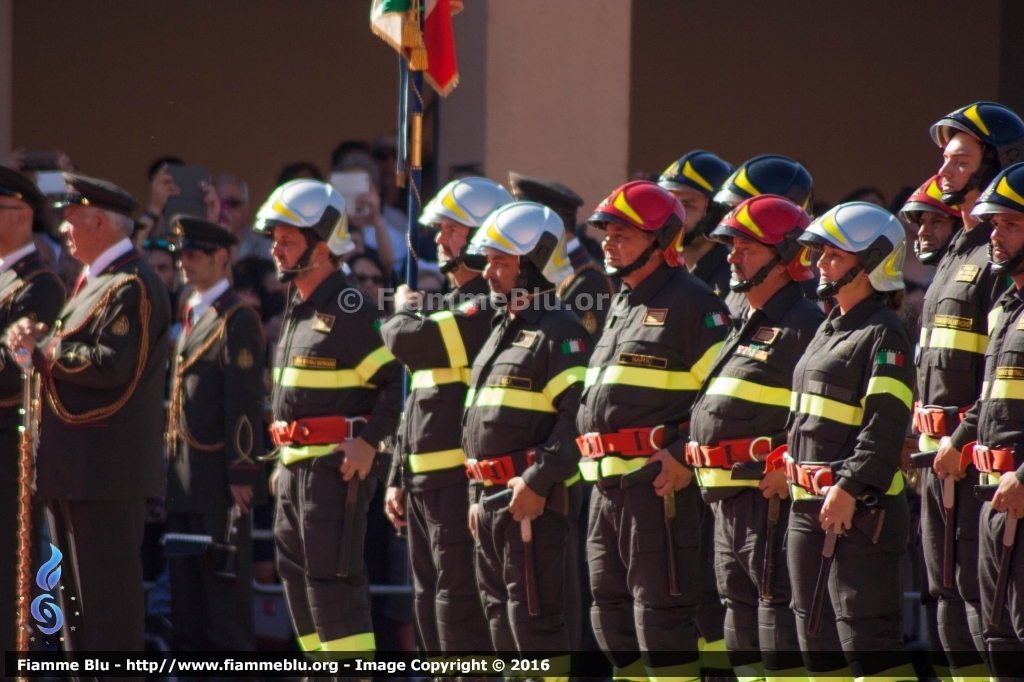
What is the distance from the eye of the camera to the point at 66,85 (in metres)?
14.2

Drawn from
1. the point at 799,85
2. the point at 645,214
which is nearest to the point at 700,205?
the point at 645,214

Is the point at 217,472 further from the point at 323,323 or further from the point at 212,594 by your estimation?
the point at 323,323

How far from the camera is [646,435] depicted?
7.06 meters

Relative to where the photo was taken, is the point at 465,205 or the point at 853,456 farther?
the point at 465,205

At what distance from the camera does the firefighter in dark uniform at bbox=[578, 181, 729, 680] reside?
697cm

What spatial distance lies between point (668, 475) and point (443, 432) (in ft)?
4.10

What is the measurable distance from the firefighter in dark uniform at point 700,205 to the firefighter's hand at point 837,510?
6.91ft

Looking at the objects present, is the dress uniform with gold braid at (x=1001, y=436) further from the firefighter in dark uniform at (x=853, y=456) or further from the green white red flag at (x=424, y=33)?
the green white red flag at (x=424, y=33)

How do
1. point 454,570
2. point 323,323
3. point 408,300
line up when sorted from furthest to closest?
point 323,323, point 408,300, point 454,570

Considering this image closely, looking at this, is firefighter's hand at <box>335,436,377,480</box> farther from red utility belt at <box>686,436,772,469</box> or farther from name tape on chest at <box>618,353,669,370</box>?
red utility belt at <box>686,436,772,469</box>

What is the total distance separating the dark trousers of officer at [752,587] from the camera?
6.72 meters

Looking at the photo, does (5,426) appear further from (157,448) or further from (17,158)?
(17,158)

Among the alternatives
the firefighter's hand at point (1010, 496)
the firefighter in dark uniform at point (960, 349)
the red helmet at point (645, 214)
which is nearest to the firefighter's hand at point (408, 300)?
the red helmet at point (645, 214)

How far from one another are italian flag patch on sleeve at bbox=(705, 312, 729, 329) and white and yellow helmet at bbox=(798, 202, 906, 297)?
0.67 meters
